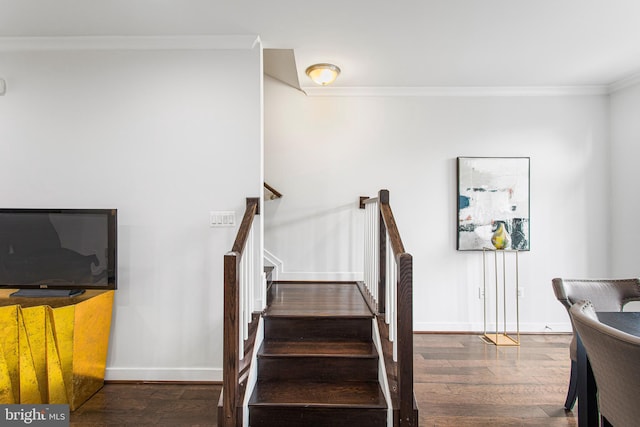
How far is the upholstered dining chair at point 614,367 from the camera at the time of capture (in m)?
1.02

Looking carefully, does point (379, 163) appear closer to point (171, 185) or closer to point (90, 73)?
point (171, 185)

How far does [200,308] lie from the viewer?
101 inches

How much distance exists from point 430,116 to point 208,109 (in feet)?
7.45

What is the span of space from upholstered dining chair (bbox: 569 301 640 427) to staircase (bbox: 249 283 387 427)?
3.51 ft

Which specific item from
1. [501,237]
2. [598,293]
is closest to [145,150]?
[598,293]

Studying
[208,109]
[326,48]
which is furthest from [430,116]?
[208,109]

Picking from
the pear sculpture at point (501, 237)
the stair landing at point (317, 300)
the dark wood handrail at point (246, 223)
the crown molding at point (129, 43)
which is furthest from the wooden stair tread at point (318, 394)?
the crown molding at point (129, 43)

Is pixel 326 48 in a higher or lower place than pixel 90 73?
higher

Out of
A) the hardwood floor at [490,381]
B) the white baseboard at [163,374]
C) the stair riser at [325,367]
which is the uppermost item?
the stair riser at [325,367]

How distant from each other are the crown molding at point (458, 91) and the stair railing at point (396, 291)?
1411 mm

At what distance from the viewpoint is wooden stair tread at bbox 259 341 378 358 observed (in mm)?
2201

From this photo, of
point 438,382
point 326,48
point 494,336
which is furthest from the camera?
point 494,336

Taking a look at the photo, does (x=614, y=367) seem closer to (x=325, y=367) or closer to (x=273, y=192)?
(x=325, y=367)

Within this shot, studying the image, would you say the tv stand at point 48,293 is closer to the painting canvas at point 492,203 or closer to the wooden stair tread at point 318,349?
the wooden stair tread at point 318,349
